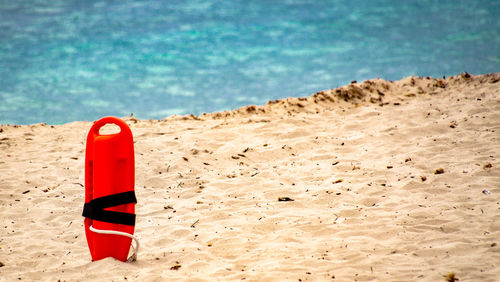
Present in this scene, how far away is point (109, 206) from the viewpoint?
4.28 metres

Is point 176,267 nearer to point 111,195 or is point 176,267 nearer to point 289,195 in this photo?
point 111,195

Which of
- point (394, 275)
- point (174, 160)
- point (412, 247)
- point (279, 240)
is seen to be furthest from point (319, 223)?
point (174, 160)

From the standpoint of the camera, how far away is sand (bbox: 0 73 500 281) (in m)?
4.02

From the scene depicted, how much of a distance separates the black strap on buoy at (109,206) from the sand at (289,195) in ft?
1.38

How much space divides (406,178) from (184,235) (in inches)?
131

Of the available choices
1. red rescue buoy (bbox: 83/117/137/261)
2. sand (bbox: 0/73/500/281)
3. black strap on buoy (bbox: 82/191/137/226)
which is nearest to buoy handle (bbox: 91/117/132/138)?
red rescue buoy (bbox: 83/117/137/261)

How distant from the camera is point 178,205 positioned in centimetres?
634

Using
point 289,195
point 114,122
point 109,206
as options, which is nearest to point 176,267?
point 109,206

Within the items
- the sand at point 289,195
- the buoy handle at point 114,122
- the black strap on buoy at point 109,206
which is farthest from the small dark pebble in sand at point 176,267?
the buoy handle at point 114,122

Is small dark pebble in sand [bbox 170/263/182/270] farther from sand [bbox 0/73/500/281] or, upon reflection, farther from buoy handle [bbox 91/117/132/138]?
buoy handle [bbox 91/117/132/138]

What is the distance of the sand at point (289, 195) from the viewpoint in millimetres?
4016

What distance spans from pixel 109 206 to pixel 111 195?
0.11 m

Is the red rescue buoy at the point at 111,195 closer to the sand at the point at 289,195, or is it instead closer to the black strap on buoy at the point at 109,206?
the black strap on buoy at the point at 109,206

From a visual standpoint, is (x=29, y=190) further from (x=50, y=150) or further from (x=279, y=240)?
(x=279, y=240)
